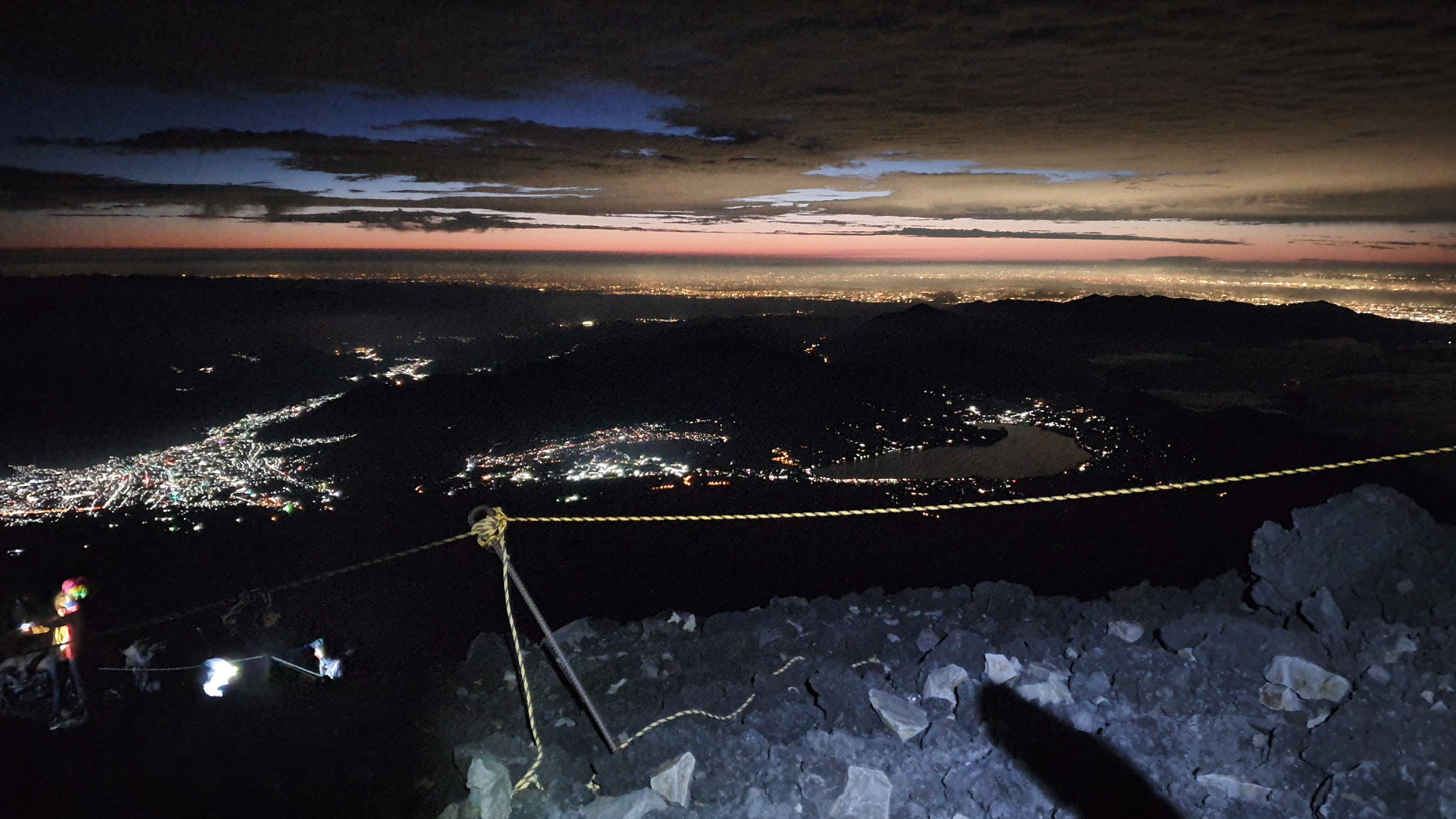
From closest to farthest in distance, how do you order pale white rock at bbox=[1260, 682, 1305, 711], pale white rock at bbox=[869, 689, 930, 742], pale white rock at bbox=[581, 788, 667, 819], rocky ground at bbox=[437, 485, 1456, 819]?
1. rocky ground at bbox=[437, 485, 1456, 819]
2. pale white rock at bbox=[581, 788, 667, 819]
3. pale white rock at bbox=[1260, 682, 1305, 711]
4. pale white rock at bbox=[869, 689, 930, 742]

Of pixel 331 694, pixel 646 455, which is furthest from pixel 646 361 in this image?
pixel 331 694

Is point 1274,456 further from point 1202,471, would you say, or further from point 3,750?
point 3,750

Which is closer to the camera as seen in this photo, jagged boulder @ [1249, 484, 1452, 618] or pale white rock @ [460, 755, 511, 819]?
pale white rock @ [460, 755, 511, 819]

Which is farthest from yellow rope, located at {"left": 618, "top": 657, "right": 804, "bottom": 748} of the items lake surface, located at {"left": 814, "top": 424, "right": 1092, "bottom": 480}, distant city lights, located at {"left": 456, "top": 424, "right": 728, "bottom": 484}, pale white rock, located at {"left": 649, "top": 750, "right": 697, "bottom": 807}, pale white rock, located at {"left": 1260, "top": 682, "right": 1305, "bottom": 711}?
distant city lights, located at {"left": 456, "top": 424, "right": 728, "bottom": 484}

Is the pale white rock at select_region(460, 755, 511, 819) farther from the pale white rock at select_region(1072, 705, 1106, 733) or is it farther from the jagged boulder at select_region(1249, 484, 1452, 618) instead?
the jagged boulder at select_region(1249, 484, 1452, 618)

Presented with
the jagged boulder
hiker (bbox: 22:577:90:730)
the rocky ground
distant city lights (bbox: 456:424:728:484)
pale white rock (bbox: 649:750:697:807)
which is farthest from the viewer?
distant city lights (bbox: 456:424:728:484)

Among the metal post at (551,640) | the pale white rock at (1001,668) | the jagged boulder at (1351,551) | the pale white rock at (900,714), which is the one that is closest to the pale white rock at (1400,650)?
the jagged boulder at (1351,551)
